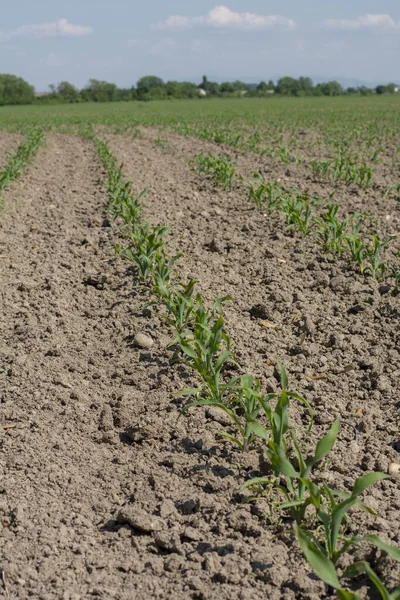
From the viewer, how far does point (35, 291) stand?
4.91 meters

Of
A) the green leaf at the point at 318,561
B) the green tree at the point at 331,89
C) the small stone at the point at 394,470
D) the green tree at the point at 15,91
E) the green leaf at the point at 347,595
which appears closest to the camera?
the green leaf at the point at 347,595

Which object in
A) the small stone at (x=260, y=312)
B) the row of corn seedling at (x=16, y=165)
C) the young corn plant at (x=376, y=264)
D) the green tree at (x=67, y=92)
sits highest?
the green tree at (x=67, y=92)

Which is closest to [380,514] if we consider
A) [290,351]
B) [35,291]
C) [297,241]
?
[290,351]

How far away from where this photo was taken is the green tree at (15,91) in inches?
2822

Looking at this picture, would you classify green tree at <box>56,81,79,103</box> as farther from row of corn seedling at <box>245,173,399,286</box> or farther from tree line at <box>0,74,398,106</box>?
row of corn seedling at <box>245,173,399,286</box>

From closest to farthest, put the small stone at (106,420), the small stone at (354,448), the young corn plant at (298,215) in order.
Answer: the small stone at (354,448)
the small stone at (106,420)
the young corn plant at (298,215)

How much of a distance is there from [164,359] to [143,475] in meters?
1.08

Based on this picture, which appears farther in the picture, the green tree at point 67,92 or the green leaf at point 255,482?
the green tree at point 67,92

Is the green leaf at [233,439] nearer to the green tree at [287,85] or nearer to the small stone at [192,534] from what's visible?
the small stone at [192,534]

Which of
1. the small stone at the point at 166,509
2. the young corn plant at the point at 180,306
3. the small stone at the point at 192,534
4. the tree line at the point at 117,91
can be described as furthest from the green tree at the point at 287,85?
the small stone at the point at 192,534

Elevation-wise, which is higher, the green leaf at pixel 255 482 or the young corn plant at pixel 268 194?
the young corn plant at pixel 268 194

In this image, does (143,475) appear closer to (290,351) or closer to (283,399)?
(283,399)

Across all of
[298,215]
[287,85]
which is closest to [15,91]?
[287,85]

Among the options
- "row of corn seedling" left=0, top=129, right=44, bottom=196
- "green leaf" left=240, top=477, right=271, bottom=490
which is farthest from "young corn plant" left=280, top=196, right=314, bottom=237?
"row of corn seedling" left=0, top=129, right=44, bottom=196
